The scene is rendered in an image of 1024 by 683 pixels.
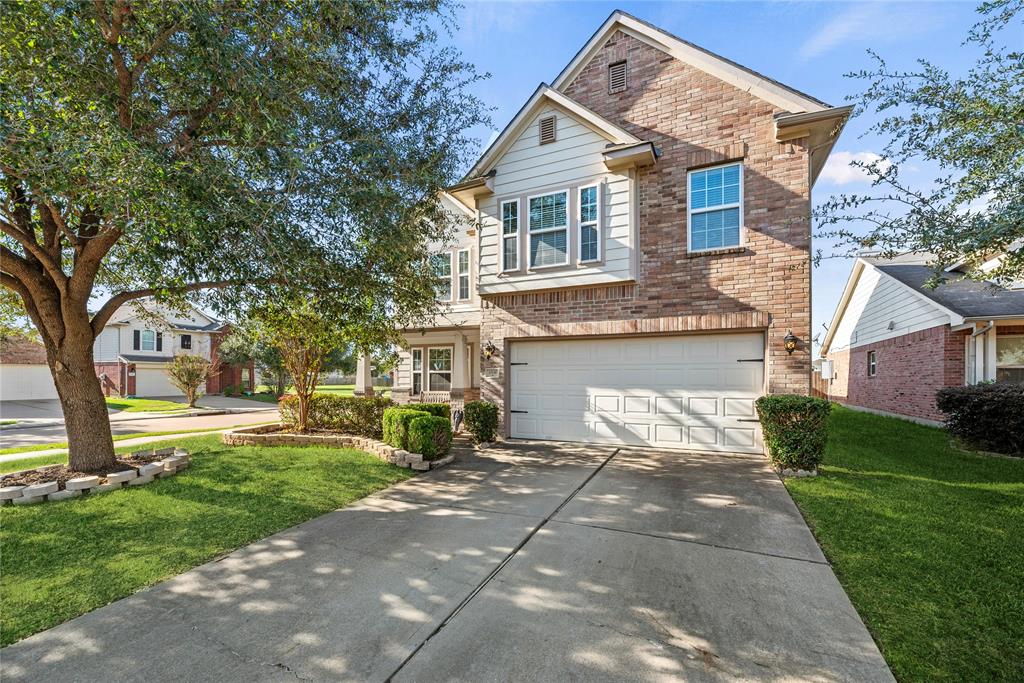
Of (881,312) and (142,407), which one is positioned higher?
(881,312)

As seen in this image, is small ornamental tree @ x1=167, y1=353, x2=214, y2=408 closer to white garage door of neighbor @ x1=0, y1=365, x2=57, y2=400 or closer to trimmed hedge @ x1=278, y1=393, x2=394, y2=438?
white garage door of neighbor @ x1=0, y1=365, x2=57, y2=400

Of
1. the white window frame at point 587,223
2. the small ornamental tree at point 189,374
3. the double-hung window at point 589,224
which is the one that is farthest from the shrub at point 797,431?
the small ornamental tree at point 189,374

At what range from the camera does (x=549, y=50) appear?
9633 mm

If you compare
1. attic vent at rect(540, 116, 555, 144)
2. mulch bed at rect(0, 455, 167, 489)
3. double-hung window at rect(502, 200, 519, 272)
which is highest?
attic vent at rect(540, 116, 555, 144)

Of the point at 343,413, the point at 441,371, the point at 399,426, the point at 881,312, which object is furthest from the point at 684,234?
the point at 881,312

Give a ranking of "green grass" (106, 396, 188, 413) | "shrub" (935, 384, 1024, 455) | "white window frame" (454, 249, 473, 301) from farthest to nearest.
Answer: "green grass" (106, 396, 188, 413) → "white window frame" (454, 249, 473, 301) → "shrub" (935, 384, 1024, 455)

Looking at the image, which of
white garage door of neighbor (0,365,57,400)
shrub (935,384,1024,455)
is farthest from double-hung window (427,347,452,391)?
white garage door of neighbor (0,365,57,400)

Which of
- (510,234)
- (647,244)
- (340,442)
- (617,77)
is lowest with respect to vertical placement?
(340,442)

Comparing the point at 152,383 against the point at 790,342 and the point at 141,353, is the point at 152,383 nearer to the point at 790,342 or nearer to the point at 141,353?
the point at 141,353

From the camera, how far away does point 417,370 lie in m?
15.8

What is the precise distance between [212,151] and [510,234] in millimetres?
5498

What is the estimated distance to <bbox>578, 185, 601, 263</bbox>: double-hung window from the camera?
8.74 metres

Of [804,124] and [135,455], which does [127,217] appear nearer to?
[135,455]

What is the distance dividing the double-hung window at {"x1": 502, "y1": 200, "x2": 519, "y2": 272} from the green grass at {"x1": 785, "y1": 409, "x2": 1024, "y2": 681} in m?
6.51
